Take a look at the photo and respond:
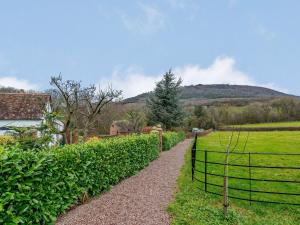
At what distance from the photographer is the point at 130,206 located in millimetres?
6910

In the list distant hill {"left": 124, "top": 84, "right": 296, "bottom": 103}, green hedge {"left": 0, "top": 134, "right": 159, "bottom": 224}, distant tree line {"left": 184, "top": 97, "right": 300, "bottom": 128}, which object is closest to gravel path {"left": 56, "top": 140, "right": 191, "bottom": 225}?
green hedge {"left": 0, "top": 134, "right": 159, "bottom": 224}

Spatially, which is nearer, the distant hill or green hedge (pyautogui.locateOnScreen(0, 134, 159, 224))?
green hedge (pyautogui.locateOnScreen(0, 134, 159, 224))

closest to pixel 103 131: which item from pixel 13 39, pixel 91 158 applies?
pixel 13 39

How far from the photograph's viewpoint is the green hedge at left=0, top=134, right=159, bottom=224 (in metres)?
4.45

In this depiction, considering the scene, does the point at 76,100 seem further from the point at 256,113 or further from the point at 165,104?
the point at 256,113

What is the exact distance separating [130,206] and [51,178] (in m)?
2.16

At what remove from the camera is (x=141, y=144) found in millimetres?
13391

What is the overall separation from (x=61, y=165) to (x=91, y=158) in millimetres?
1650

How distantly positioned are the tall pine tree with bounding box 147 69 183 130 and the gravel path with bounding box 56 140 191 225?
76.1ft

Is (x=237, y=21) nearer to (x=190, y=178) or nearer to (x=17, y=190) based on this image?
(x=190, y=178)

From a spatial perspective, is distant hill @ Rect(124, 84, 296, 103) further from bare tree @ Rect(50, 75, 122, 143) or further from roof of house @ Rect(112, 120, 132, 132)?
bare tree @ Rect(50, 75, 122, 143)

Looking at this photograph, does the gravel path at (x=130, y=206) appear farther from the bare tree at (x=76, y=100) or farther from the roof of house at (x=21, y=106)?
the roof of house at (x=21, y=106)

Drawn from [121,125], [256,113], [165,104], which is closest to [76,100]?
[165,104]

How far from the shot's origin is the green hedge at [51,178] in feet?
14.6
